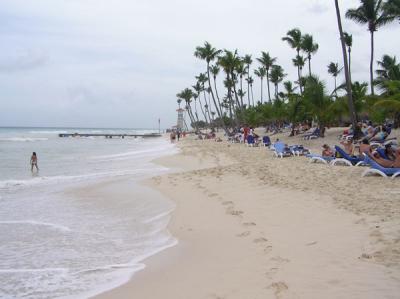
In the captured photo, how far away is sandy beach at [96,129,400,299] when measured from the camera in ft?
14.2

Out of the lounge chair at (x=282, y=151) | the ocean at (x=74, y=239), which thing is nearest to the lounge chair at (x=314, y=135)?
the lounge chair at (x=282, y=151)

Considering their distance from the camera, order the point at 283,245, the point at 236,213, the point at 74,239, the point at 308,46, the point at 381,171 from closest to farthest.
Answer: the point at 283,245 → the point at 74,239 → the point at 236,213 → the point at 381,171 → the point at 308,46

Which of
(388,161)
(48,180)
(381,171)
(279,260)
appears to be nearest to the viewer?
(279,260)

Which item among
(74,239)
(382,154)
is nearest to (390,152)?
(382,154)

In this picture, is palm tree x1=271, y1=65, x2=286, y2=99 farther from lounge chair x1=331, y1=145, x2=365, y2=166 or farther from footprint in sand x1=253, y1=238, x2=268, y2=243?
footprint in sand x1=253, y1=238, x2=268, y2=243

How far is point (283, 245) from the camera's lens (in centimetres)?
575

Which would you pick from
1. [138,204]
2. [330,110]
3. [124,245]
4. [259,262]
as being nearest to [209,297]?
[259,262]

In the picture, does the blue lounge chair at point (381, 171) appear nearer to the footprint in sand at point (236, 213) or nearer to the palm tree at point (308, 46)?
Answer: the footprint in sand at point (236, 213)

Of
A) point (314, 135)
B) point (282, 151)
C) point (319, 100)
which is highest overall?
point (319, 100)

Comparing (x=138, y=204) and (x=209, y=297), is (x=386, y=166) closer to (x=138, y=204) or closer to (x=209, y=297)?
(x=138, y=204)

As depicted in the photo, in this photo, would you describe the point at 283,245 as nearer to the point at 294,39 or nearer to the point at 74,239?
the point at 74,239

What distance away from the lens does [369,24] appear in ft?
105

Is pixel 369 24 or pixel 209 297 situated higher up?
pixel 369 24

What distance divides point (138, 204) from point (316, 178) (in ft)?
15.0
